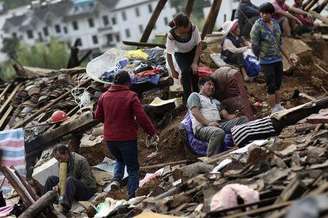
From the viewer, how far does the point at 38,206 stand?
7.42 metres

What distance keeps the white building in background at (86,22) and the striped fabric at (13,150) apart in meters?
68.8

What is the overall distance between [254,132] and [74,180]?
267 cm

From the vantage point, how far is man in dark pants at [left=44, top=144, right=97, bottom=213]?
8.92 metres

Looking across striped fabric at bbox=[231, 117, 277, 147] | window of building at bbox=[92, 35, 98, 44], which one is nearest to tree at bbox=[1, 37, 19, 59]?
window of building at bbox=[92, 35, 98, 44]

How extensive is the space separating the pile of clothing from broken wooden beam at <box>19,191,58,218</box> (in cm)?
420

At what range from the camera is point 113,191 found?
9.28 m

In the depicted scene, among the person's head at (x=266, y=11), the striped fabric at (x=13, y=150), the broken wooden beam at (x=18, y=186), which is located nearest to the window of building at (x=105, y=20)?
the person's head at (x=266, y=11)

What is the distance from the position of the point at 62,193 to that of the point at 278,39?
4.24 m

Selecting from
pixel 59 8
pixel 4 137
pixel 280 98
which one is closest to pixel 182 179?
pixel 4 137

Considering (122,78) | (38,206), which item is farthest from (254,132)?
(38,206)

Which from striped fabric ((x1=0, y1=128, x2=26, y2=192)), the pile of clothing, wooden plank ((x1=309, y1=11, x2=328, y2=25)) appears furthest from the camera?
wooden plank ((x1=309, y1=11, x2=328, y2=25))

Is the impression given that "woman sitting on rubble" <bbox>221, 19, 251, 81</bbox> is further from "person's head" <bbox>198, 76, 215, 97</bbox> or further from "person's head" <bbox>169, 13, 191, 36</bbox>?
"person's head" <bbox>198, 76, 215, 97</bbox>

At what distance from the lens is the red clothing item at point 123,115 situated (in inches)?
336

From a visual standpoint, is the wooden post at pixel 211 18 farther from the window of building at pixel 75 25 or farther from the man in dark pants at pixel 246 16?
the window of building at pixel 75 25
